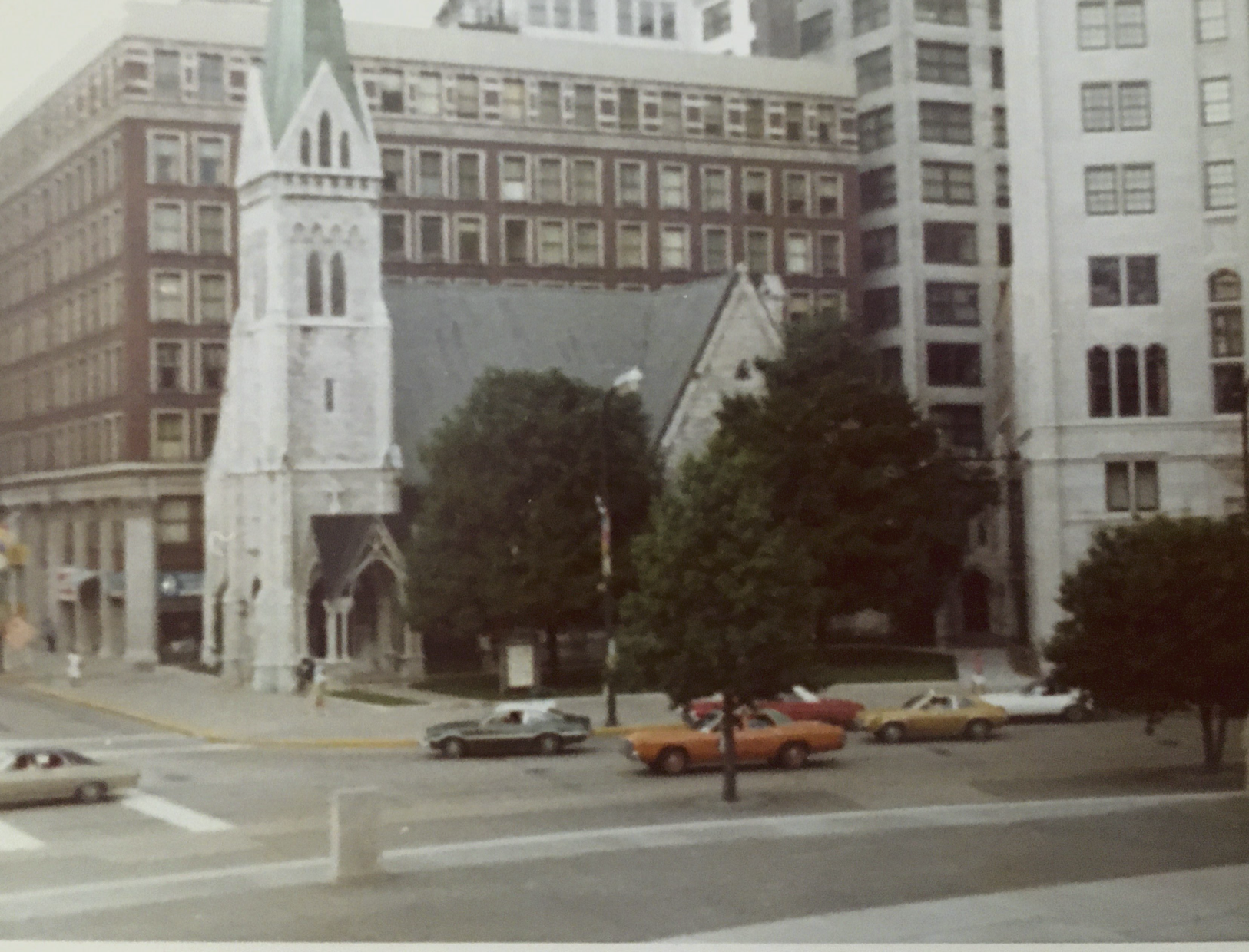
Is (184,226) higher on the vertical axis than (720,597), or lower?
higher

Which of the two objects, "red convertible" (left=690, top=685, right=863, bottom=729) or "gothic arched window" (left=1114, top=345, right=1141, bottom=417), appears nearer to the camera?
"gothic arched window" (left=1114, top=345, right=1141, bottom=417)

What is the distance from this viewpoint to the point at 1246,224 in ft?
49.9

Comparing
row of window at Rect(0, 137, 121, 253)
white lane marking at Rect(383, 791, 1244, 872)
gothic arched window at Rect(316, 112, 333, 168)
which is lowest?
white lane marking at Rect(383, 791, 1244, 872)

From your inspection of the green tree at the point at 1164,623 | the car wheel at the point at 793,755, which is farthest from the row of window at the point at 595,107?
the car wheel at the point at 793,755

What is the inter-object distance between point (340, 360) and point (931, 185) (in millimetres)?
6910

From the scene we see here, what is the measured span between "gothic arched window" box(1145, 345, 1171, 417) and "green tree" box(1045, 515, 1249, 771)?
40.7 inches

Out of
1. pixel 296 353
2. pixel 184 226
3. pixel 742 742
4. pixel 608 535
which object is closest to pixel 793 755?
pixel 742 742

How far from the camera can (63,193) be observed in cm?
1608

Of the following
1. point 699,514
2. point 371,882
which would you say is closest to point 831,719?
point 699,514

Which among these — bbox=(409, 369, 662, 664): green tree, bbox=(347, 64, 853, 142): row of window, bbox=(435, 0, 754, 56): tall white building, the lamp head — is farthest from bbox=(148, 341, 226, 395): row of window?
the lamp head

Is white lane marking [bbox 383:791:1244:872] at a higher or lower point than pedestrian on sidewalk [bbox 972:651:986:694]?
lower

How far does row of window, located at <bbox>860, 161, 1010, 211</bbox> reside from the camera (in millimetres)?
17547

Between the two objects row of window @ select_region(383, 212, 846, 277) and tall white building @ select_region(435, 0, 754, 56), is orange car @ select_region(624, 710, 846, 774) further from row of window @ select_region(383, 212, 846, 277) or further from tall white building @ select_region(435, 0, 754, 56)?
tall white building @ select_region(435, 0, 754, 56)

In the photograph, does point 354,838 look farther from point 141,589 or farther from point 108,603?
point 141,589
